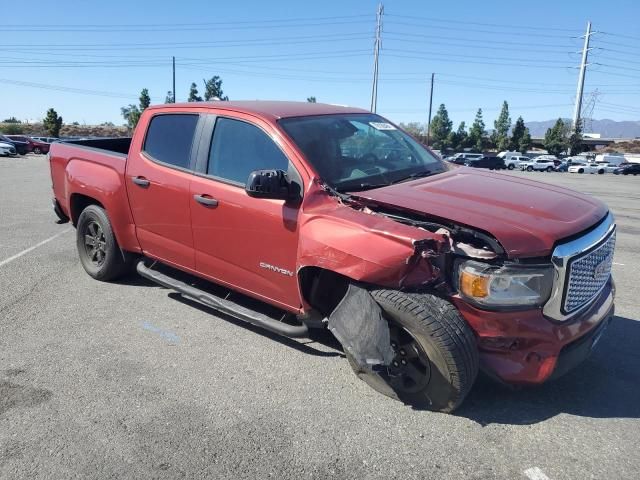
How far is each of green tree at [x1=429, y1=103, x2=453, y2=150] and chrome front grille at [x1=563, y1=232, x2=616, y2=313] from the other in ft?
295

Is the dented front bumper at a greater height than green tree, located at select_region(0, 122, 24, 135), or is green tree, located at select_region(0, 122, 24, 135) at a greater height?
the dented front bumper

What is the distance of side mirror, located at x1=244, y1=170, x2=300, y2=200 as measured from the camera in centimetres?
354

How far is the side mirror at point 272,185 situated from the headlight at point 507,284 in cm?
131

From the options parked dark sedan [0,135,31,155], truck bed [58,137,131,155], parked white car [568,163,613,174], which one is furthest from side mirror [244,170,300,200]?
parked white car [568,163,613,174]

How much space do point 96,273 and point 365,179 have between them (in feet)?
11.4

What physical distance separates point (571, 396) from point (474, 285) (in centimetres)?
120

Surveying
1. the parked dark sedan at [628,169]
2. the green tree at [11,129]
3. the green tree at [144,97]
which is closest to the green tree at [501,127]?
the parked dark sedan at [628,169]

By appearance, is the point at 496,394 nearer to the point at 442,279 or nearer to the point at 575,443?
the point at 575,443

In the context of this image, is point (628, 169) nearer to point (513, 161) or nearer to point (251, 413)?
point (513, 161)

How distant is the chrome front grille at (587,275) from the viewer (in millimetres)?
3091

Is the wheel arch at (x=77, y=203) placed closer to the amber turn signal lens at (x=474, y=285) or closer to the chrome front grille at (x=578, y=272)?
the amber turn signal lens at (x=474, y=285)

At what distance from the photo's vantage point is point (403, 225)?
10.2ft

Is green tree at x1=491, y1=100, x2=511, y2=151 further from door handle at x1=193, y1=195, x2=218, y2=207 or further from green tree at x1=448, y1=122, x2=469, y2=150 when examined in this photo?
door handle at x1=193, y1=195, x2=218, y2=207

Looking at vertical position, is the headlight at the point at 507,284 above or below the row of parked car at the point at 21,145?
above
